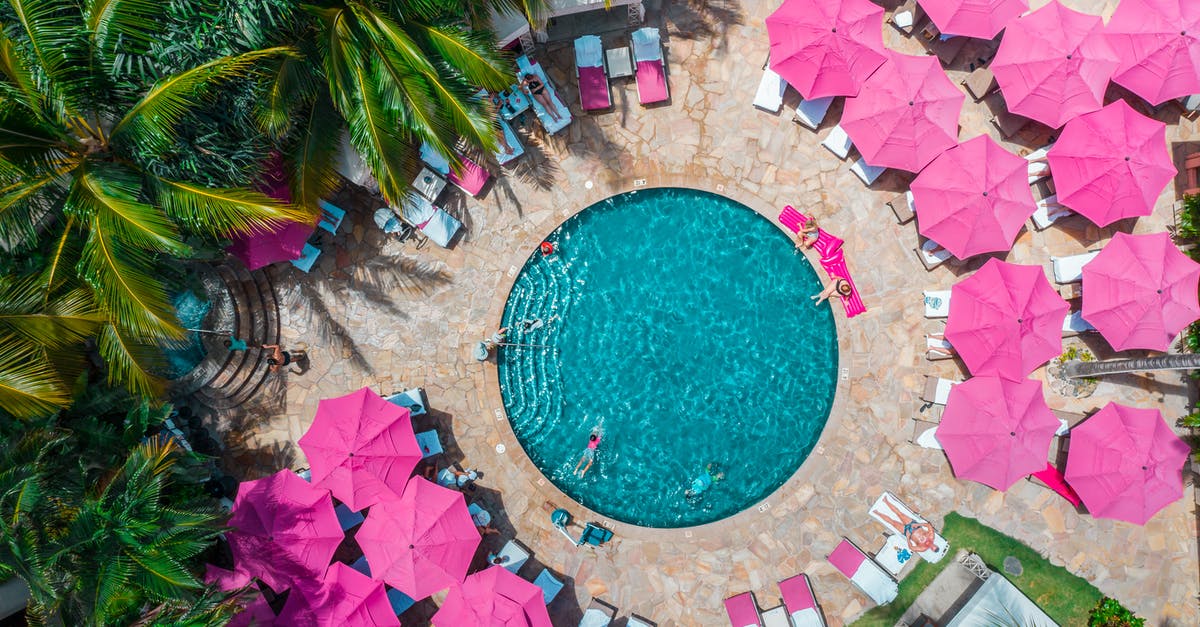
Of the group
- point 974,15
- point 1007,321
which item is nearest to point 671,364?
point 1007,321

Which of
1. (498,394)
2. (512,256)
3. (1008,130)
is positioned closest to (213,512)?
(498,394)

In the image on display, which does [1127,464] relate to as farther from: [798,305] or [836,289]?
[798,305]

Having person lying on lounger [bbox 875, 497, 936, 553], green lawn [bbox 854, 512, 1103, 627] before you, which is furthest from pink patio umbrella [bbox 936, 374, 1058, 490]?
green lawn [bbox 854, 512, 1103, 627]

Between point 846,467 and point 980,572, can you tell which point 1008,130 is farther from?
A: point 980,572

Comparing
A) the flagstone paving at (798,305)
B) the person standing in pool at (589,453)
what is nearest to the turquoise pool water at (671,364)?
the person standing in pool at (589,453)

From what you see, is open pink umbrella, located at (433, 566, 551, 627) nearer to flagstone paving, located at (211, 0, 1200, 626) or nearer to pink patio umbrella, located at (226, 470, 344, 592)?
flagstone paving, located at (211, 0, 1200, 626)

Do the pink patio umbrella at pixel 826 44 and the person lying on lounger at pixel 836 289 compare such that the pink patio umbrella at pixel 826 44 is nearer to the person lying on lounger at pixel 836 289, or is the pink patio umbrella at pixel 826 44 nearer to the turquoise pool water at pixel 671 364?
the turquoise pool water at pixel 671 364
